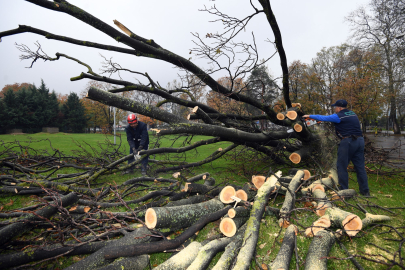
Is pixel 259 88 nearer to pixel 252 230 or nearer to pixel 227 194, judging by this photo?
pixel 227 194

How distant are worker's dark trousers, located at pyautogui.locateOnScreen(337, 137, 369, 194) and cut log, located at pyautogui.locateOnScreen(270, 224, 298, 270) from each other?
1.88 metres

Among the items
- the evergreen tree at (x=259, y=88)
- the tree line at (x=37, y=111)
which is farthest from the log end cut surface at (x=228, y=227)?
the tree line at (x=37, y=111)

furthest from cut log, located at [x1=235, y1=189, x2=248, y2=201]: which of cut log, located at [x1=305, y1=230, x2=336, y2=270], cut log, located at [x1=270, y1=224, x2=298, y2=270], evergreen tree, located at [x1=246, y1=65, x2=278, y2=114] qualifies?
evergreen tree, located at [x1=246, y1=65, x2=278, y2=114]

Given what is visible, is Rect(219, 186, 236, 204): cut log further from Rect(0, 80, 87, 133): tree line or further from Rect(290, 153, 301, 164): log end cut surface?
Rect(0, 80, 87, 133): tree line

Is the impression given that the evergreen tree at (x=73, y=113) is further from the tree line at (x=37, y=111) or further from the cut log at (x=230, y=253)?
the cut log at (x=230, y=253)

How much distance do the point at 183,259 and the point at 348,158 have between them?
3.33 metres

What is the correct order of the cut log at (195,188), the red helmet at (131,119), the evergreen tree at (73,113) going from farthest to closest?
1. the evergreen tree at (73,113)
2. the red helmet at (131,119)
3. the cut log at (195,188)

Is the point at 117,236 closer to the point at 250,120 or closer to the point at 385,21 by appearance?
the point at 250,120

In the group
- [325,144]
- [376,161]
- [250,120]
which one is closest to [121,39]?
[250,120]

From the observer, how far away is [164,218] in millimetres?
2285

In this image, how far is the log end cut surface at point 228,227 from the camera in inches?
88.0

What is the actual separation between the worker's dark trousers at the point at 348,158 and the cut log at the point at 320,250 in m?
1.74

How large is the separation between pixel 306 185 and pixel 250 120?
7.43 feet

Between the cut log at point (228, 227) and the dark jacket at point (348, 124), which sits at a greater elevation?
the dark jacket at point (348, 124)
